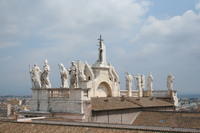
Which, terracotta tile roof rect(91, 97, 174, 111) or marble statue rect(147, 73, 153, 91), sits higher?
marble statue rect(147, 73, 153, 91)

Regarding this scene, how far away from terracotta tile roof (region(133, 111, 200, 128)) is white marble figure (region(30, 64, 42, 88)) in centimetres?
1041

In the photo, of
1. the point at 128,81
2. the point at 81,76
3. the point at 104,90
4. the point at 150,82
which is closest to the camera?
the point at 81,76

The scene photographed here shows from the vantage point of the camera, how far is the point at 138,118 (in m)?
32.2

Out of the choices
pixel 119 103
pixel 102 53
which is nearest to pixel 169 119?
pixel 119 103

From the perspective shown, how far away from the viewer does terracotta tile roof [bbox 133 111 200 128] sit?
2733 cm

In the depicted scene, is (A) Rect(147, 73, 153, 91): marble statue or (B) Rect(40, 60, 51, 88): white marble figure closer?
(B) Rect(40, 60, 51, 88): white marble figure

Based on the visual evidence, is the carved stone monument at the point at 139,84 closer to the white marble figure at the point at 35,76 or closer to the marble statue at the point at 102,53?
the marble statue at the point at 102,53

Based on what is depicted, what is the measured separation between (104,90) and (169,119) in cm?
944

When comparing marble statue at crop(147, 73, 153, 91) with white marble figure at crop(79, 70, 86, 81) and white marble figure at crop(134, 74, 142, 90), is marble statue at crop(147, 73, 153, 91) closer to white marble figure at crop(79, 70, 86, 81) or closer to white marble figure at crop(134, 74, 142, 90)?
white marble figure at crop(134, 74, 142, 90)

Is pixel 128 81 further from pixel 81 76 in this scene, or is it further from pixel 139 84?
pixel 81 76

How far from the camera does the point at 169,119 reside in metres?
29.8

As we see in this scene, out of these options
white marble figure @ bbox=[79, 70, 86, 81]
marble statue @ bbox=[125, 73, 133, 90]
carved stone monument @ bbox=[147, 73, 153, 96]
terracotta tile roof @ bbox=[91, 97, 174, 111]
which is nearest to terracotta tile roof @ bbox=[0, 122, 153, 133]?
terracotta tile roof @ bbox=[91, 97, 174, 111]

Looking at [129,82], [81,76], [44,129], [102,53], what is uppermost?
[102,53]

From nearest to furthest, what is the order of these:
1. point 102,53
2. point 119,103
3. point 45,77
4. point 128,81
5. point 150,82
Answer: point 45,77, point 119,103, point 102,53, point 128,81, point 150,82
